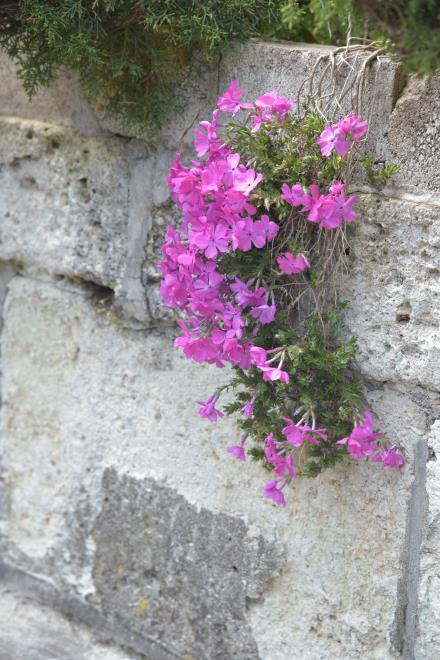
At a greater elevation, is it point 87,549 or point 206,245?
point 206,245

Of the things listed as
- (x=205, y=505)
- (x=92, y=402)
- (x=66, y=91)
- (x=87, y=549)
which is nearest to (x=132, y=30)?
(x=66, y=91)

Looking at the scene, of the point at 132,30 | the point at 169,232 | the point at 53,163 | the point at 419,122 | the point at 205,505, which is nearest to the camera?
the point at 419,122

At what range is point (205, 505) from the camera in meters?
1.93

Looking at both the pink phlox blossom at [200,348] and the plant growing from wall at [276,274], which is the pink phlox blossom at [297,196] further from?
the pink phlox blossom at [200,348]

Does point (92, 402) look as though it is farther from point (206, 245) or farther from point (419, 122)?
point (419, 122)

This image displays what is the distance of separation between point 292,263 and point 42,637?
1194mm

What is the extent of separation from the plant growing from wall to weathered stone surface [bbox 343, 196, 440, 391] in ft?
0.13

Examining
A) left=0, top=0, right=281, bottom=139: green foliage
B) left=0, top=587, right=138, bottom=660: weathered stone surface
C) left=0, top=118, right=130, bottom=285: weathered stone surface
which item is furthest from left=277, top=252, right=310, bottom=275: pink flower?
left=0, top=587, right=138, bottom=660: weathered stone surface

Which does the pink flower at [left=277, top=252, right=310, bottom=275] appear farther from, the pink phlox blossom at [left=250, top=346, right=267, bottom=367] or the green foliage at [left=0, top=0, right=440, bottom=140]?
the green foliage at [left=0, top=0, right=440, bottom=140]

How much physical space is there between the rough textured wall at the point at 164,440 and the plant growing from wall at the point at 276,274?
7cm

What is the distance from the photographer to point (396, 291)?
1558 mm

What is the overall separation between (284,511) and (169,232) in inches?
24.0

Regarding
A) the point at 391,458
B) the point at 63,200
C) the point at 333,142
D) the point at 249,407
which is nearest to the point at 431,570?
the point at 391,458

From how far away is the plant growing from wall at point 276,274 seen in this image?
1512 millimetres
